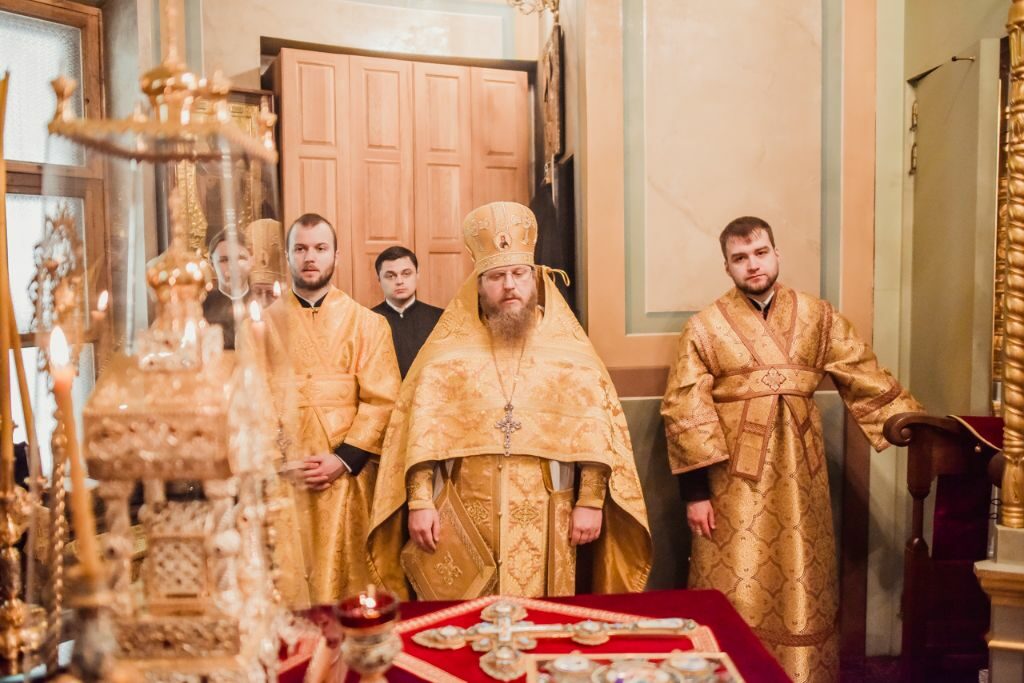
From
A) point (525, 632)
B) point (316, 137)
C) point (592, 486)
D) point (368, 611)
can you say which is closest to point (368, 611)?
point (368, 611)

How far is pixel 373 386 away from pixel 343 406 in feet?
0.48

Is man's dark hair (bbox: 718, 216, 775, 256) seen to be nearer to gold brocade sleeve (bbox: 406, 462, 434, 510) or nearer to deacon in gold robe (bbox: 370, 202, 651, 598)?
deacon in gold robe (bbox: 370, 202, 651, 598)

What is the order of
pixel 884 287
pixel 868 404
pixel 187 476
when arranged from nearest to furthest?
pixel 187 476 < pixel 868 404 < pixel 884 287

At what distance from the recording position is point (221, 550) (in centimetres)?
119

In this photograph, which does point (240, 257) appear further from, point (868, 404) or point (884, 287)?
point (884, 287)

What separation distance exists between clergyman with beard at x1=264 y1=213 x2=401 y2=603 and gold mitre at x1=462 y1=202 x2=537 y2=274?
621mm

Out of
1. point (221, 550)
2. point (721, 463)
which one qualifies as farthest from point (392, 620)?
point (721, 463)

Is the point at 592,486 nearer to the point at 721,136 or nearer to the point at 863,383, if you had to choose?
the point at 863,383

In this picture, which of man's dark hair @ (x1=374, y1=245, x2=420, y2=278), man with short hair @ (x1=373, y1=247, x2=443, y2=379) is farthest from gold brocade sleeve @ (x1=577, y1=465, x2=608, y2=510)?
man's dark hair @ (x1=374, y1=245, x2=420, y2=278)

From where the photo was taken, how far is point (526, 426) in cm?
303

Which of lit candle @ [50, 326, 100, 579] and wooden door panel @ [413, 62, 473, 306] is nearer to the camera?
lit candle @ [50, 326, 100, 579]

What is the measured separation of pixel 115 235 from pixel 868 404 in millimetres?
3004

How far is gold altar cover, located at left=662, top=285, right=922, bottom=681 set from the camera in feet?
10.9

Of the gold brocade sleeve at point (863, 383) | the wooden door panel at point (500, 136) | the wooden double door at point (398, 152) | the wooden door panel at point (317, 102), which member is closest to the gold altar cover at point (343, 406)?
the wooden double door at point (398, 152)
